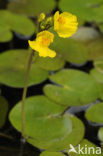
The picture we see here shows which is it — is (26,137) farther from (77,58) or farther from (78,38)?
(78,38)

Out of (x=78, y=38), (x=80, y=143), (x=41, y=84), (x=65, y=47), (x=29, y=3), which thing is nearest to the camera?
(x=80, y=143)

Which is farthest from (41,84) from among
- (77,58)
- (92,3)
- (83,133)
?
(92,3)

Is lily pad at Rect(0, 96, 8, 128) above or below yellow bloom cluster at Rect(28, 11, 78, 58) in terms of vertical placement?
below

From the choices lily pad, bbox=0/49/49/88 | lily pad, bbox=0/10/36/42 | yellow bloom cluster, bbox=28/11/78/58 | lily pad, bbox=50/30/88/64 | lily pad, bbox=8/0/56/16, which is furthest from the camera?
lily pad, bbox=8/0/56/16

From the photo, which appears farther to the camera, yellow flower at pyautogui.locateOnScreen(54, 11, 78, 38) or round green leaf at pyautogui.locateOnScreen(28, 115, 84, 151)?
round green leaf at pyautogui.locateOnScreen(28, 115, 84, 151)

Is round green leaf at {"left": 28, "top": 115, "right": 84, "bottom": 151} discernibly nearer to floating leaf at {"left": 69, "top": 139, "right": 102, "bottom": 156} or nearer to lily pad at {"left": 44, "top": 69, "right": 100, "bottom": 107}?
floating leaf at {"left": 69, "top": 139, "right": 102, "bottom": 156}

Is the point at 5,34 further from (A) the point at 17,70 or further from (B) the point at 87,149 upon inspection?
(B) the point at 87,149

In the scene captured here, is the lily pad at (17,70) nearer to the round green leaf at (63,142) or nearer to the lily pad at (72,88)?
the lily pad at (72,88)

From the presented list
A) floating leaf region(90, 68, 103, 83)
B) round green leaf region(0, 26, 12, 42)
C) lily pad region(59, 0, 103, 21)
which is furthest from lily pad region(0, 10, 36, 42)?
floating leaf region(90, 68, 103, 83)
